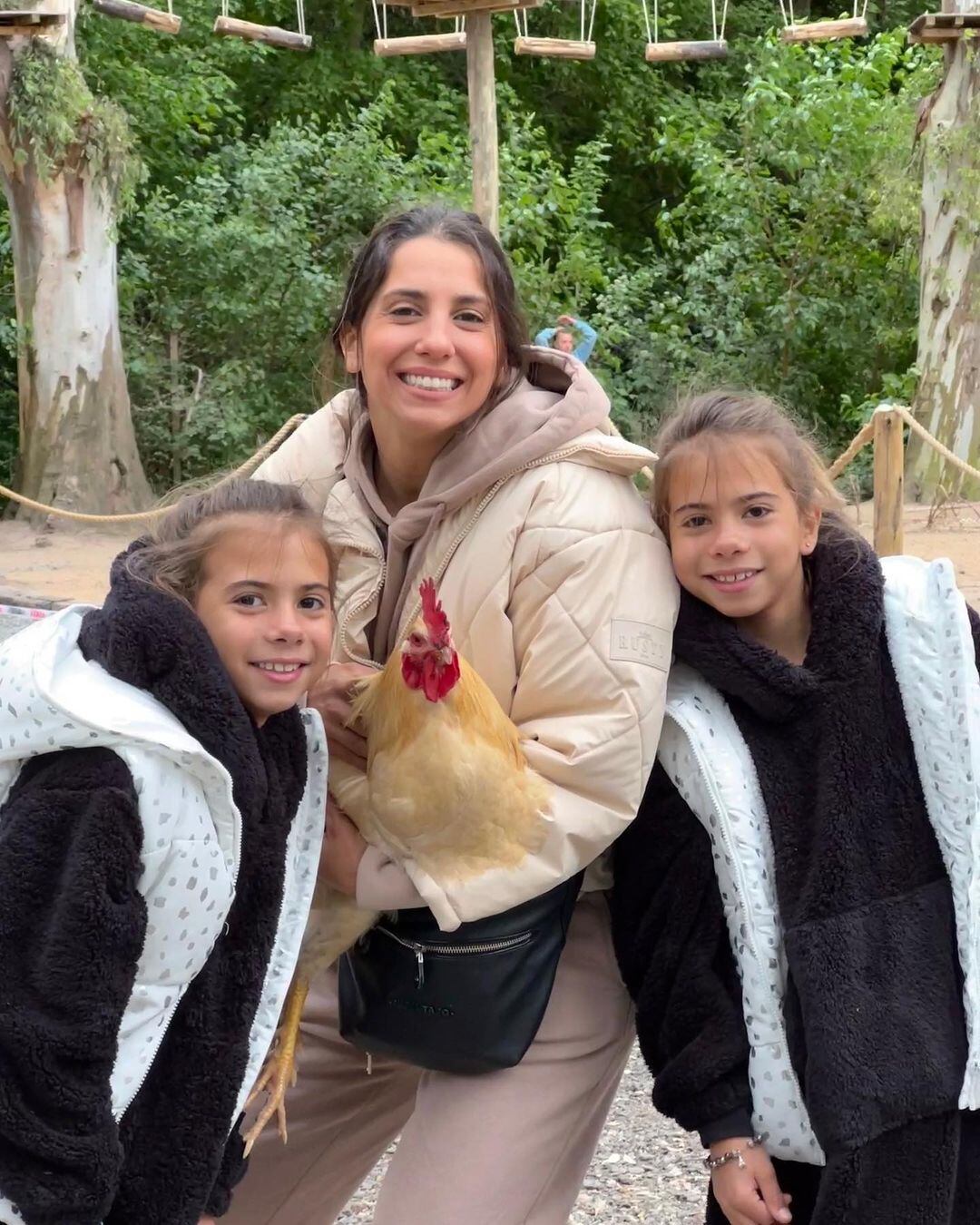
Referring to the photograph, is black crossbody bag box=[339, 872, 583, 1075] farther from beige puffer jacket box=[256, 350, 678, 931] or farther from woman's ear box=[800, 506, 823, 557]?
woman's ear box=[800, 506, 823, 557]

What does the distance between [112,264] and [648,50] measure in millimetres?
5026

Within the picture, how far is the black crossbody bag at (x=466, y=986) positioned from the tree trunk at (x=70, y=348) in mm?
10698

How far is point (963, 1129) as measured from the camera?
81.2 inches

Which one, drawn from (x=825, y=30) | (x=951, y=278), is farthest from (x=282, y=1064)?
(x=951, y=278)

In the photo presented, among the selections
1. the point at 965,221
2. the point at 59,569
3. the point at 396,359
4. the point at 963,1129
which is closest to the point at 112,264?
the point at 59,569

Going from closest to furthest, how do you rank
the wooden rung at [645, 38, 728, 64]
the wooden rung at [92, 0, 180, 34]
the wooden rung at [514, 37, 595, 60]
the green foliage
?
1. the green foliage
2. the wooden rung at [92, 0, 180, 34]
3. the wooden rung at [514, 37, 595, 60]
4. the wooden rung at [645, 38, 728, 64]

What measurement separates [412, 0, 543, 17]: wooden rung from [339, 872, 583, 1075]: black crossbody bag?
Answer: 8932mm

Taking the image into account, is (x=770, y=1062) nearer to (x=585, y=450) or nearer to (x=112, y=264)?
(x=585, y=450)

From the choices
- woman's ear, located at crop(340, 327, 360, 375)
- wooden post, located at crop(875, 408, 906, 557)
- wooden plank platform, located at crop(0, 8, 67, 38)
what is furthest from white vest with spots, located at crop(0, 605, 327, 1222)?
wooden plank platform, located at crop(0, 8, 67, 38)

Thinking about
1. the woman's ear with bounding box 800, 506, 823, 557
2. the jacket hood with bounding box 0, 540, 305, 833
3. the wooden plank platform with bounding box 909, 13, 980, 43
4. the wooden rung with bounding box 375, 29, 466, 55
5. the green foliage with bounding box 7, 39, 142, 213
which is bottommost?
the jacket hood with bounding box 0, 540, 305, 833

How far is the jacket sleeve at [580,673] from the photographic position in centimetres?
206

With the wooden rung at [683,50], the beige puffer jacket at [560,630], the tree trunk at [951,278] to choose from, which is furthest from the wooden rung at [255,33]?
the beige puffer jacket at [560,630]

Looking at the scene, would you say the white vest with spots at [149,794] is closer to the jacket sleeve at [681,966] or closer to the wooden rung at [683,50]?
the jacket sleeve at [681,966]

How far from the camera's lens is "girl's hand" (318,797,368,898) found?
2152mm
